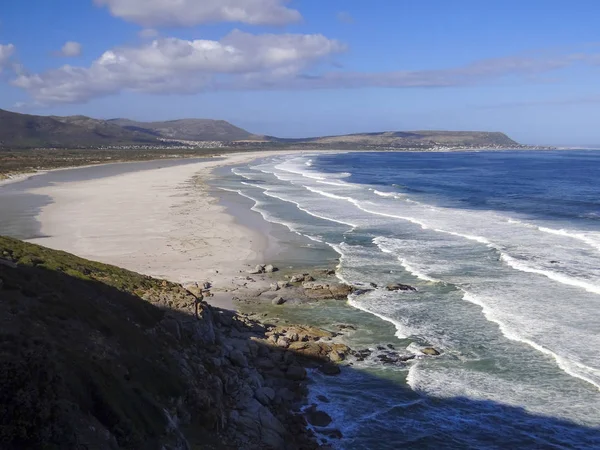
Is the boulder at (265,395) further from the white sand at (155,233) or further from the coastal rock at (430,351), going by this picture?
the white sand at (155,233)

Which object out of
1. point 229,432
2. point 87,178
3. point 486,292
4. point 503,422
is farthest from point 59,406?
point 87,178

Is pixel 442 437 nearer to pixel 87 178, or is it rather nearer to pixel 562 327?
pixel 562 327

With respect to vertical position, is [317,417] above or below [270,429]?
below

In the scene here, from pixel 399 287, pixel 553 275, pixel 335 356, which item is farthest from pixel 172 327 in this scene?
pixel 553 275

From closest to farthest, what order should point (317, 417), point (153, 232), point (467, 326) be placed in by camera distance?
point (317, 417)
point (467, 326)
point (153, 232)

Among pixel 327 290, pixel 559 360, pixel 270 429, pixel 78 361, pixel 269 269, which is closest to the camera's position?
pixel 78 361

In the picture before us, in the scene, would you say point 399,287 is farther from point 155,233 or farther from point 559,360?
point 155,233

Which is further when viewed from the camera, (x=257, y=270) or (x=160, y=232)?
(x=160, y=232)
